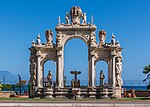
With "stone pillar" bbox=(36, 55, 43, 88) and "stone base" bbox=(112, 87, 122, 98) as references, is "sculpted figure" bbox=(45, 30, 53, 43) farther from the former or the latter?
"stone base" bbox=(112, 87, 122, 98)

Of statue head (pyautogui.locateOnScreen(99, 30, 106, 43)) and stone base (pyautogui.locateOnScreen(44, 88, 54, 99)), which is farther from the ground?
statue head (pyautogui.locateOnScreen(99, 30, 106, 43))

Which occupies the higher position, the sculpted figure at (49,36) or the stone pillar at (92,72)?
the sculpted figure at (49,36)

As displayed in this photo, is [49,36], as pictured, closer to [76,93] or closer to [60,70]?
[60,70]

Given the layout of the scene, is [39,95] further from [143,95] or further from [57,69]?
[143,95]

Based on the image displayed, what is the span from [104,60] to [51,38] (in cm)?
787

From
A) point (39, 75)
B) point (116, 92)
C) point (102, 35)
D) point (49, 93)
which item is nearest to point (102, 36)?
point (102, 35)

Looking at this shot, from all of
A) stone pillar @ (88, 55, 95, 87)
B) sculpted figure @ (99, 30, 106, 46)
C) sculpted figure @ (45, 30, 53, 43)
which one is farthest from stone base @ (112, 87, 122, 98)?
sculpted figure @ (45, 30, 53, 43)

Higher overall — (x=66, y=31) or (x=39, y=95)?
(x=66, y=31)

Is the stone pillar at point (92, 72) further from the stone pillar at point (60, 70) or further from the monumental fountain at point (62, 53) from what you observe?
the stone pillar at point (60, 70)

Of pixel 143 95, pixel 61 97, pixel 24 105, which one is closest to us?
pixel 24 105

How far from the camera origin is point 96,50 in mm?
58906

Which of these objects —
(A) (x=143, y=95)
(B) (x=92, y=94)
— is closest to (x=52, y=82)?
(B) (x=92, y=94)

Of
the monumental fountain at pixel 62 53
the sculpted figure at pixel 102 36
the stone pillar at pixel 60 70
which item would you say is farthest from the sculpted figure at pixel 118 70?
the stone pillar at pixel 60 70

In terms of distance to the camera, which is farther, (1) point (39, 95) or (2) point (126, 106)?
(1) point (39, 95)
